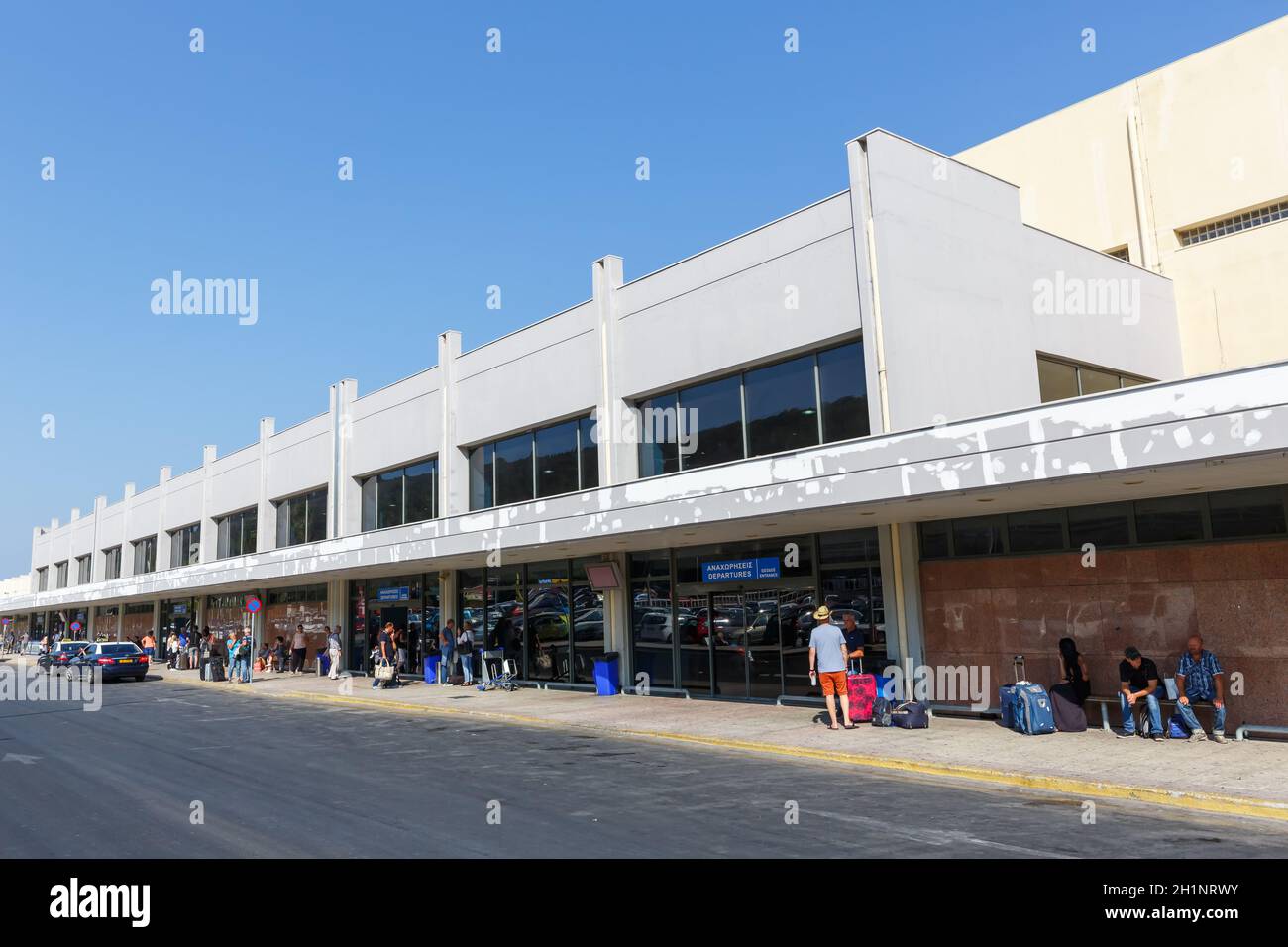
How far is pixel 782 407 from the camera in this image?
54.8 ft

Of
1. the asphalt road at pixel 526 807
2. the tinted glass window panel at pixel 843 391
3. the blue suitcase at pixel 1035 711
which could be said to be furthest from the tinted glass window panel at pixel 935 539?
the asphalt road at pixel 526 807

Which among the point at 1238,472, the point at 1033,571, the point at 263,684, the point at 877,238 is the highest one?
the point at 877,238

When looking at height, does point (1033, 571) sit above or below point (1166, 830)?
above

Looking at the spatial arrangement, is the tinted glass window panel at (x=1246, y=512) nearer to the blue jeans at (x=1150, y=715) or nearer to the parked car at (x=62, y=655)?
the blue jeans at (x=1150, y=715)

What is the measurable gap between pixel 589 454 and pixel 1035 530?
10.0 metres

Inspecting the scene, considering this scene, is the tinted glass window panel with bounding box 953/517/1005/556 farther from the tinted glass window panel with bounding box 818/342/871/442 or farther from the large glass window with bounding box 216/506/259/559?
the large glass window with bounding box 216/506/259/559

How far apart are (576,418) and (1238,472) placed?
44.8 ft

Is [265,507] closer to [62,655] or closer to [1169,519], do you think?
[62,655]

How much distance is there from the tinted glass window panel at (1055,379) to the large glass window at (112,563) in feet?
173

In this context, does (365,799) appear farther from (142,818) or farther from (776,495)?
(776,495)

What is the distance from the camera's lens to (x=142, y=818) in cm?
875

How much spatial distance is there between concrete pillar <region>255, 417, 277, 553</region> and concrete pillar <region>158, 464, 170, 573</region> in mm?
13039
